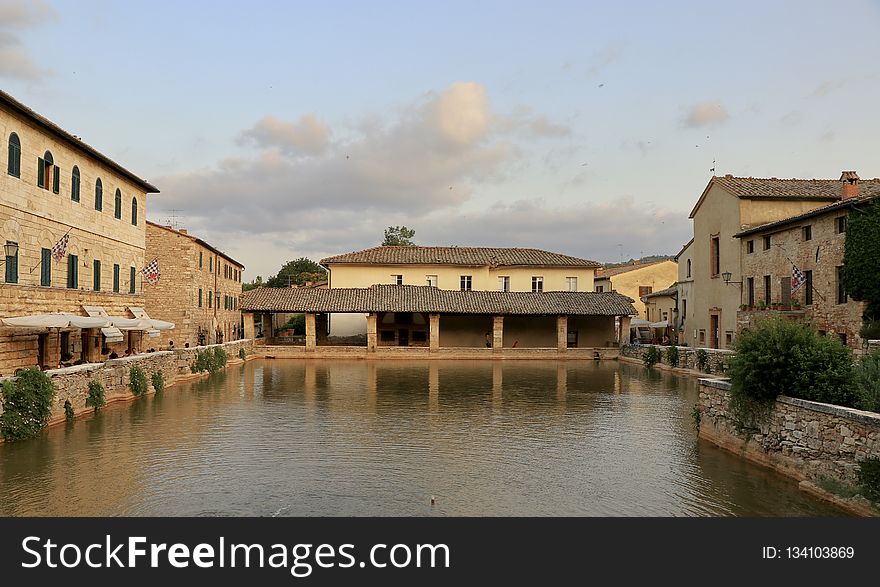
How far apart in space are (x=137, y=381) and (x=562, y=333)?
2704cm

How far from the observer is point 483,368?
34969 mm

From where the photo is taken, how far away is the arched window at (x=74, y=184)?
22141 mm

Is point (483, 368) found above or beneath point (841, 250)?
beneath

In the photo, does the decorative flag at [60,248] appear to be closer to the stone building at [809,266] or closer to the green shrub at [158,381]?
the green shrub at [158,381]

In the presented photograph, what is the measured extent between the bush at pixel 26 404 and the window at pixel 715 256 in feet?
Result: 104

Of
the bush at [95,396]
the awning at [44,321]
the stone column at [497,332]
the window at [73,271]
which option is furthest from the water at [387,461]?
the stone column at [497,332]

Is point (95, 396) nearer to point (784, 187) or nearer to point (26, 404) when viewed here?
point (26, 404)

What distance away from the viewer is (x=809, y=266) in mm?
26719

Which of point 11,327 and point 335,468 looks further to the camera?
point 11,327

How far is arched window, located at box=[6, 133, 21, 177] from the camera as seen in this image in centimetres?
1831

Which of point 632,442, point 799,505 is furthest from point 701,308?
point 799,505

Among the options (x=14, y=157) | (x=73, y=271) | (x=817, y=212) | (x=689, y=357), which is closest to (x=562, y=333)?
(x=689, y=357)
